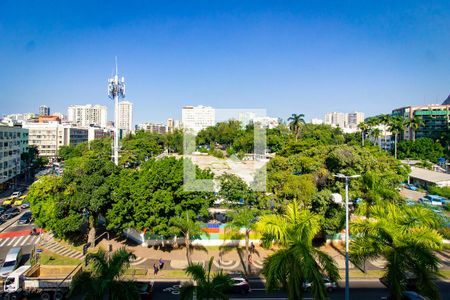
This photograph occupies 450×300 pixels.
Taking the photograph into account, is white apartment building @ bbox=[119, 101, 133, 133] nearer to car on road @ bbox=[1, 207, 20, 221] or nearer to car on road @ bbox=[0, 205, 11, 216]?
car on road @ bbox=[0, 205, 11, 216]

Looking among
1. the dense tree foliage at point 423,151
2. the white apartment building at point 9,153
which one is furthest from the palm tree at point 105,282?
the dense tree foliage at point 423,151

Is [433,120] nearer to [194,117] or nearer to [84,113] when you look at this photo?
[194,117]

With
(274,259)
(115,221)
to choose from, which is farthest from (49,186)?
(274,259)

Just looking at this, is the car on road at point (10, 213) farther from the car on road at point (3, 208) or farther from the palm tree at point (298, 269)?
the palm tree at point (298, 269)

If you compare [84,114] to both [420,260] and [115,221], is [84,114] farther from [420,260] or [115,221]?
[420,260]

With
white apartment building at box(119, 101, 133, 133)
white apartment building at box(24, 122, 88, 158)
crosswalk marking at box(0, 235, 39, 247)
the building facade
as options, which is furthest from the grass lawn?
white apartment building at box(119, 101, 133, 133)

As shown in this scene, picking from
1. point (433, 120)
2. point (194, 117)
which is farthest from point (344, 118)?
point (194, 117)
